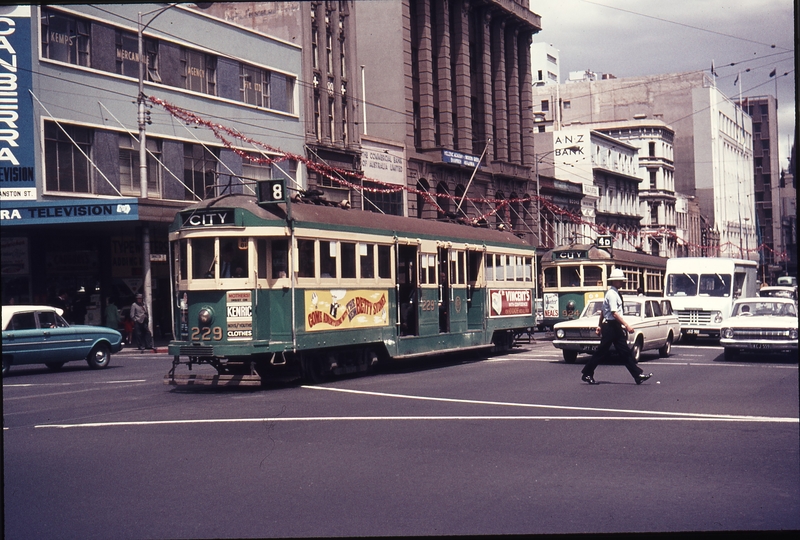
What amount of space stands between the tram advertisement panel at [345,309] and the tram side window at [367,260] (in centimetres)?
34

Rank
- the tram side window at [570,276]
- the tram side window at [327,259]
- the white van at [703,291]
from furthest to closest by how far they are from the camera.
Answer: the tram side window at [570,276] → the white van at [703,291] → the tram side window at [327,259]

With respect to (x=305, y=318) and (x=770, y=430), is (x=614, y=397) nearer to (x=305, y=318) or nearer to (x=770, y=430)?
(x=770, y=430)

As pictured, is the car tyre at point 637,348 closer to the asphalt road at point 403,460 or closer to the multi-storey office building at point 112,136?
the asphalt road at point 403,460

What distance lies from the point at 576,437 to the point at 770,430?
2303mm

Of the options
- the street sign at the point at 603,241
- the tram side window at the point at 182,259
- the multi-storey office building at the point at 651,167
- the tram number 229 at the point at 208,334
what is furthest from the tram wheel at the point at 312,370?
the multi-storey office building at the point at 651,167

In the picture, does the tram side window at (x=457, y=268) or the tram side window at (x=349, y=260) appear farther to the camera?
the tram side window at (x=457, y=268)

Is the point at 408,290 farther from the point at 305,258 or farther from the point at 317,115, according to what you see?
the point at 317,115

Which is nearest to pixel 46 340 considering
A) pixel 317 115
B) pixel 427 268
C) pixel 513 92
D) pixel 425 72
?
pixel 427 268

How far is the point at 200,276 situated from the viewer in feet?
52.0

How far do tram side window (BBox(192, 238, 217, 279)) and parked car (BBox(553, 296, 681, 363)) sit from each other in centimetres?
860

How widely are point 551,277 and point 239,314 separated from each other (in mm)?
20291

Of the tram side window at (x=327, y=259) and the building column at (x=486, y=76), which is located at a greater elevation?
the building column at (x=486, y=76)

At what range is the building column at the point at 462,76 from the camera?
2111 inches

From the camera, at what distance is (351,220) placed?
17.9m
